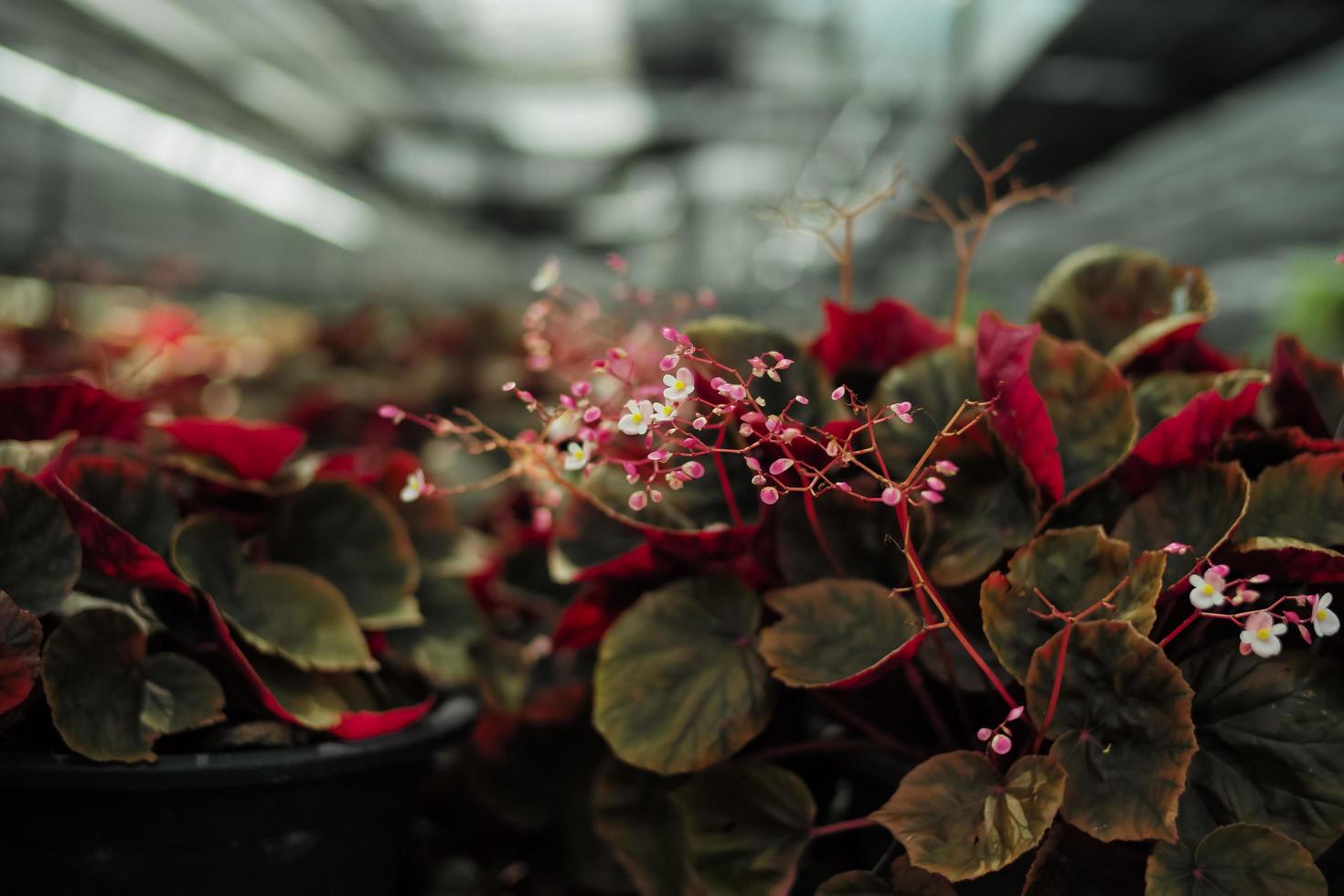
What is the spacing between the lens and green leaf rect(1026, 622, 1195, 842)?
0.41m

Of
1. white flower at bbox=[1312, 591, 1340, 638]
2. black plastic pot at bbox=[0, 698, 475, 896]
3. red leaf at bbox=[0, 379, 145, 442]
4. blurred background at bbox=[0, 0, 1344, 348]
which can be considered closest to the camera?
white flower at bbox=[1312, 591, 1340, 638]

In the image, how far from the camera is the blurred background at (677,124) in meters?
2.11

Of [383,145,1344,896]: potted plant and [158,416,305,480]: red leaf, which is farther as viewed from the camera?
[158,416,305,480]: red leaf

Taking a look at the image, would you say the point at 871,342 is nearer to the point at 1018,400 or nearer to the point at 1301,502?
the point at 1018,400

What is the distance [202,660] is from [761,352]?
1.29ft

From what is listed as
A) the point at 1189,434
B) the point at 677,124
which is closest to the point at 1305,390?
the point at 1189,434

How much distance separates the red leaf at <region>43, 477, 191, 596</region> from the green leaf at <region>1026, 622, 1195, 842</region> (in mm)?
475

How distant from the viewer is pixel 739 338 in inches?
23.4

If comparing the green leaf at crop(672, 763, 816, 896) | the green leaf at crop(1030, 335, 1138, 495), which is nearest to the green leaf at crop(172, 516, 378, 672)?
the green leaf at crop(672, 763, 816, 896)

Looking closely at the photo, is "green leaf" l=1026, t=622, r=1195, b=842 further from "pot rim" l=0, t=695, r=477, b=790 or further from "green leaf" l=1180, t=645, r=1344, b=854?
"pot rim" l=0, t=695, r=477, b=790

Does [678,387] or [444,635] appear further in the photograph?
[444,635]

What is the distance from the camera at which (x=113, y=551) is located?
1.77ft

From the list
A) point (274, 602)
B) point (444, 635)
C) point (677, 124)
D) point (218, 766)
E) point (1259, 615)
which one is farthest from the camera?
point (677, 124)

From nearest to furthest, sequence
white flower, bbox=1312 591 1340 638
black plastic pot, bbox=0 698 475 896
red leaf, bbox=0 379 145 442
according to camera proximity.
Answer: white flower, bbox=1312 591 1340 638, black plastic pot, bbox=0 698 475 896, red leaf, bbox=0 379 145 442
